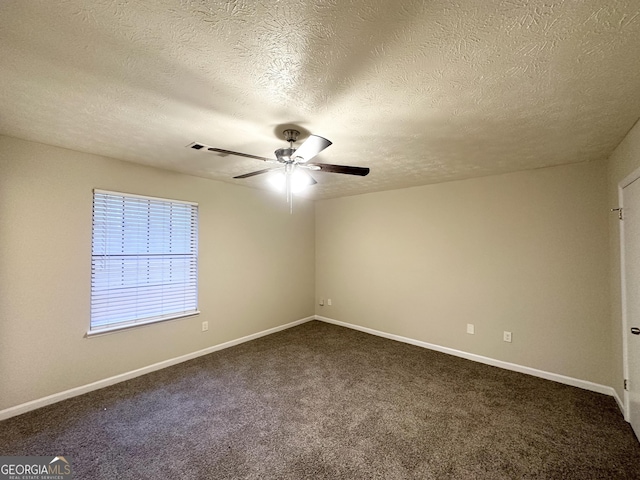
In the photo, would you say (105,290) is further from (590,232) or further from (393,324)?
(590,232)

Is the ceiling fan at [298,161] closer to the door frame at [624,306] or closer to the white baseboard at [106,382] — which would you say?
the door frame at [624,306]

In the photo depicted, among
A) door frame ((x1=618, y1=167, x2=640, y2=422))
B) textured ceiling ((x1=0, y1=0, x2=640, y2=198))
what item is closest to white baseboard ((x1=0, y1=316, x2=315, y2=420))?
textured ceiling ((x1=0, y1=0, x2=640, y2=198))

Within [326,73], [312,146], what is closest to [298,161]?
[312,146]

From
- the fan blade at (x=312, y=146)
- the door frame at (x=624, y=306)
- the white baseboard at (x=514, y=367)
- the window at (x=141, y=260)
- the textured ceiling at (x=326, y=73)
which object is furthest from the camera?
the window at (x=141, y=260)

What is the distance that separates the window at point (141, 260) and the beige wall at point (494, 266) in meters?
2.60

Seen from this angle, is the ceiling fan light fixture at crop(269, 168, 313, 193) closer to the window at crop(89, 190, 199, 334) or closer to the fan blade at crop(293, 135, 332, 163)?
the fan blade at crop(293, 135, 332, 163)

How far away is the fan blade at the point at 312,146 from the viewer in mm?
1727

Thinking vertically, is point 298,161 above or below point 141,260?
above

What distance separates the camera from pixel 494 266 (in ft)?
11.1

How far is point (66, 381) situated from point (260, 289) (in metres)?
2.38

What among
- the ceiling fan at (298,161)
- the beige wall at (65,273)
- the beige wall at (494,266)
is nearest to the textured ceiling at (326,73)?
the ceiling fan at (298,161)

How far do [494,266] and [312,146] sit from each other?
2.87 meters

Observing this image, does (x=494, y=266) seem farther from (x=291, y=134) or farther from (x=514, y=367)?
(x=291, y=134)

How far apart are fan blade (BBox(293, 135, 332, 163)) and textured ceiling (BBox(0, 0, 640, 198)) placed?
236 millimetres
